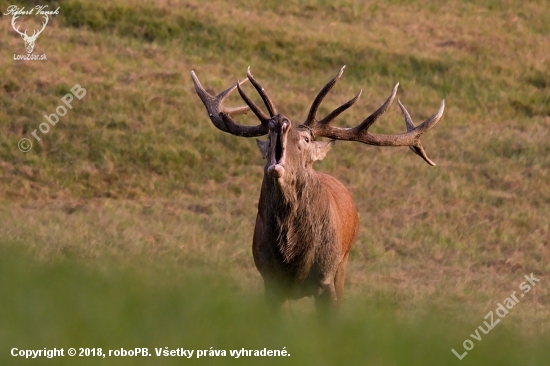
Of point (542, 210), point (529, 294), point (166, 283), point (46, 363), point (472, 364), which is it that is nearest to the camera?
point (46, 363)

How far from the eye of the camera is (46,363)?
437 cm

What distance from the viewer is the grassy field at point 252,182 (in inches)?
211

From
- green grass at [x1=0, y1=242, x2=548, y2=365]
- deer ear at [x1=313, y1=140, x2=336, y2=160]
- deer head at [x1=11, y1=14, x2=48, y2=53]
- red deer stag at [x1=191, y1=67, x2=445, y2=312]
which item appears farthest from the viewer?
deer head at [x1=11, y1=14, x2=48, y2=53]

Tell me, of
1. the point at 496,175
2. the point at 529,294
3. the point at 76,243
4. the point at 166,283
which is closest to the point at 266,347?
the point at 166,283

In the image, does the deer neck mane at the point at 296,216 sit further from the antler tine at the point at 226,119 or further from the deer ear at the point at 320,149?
the antler tine at the point at 226,119

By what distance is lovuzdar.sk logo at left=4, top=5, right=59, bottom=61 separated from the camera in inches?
805

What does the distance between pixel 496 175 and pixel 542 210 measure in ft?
4.91

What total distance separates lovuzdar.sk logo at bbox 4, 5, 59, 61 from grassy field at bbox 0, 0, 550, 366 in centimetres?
19

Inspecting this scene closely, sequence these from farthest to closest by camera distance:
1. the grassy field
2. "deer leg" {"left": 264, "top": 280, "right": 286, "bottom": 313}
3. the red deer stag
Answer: "deer leg" {"left": 264, "top": 280, "right": 286, "bottom": 313}
the red deer stag
the grassy field

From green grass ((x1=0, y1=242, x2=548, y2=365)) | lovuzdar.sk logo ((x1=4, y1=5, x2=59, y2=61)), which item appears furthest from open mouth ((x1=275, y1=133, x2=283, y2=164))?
lovuzdar.sk logo ((x1=4, y1=5, x2=59, y2=61))

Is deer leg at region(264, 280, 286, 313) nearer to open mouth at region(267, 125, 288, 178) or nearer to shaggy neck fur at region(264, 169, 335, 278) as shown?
shaggy neck fur at region(264, 169, 335, 278)

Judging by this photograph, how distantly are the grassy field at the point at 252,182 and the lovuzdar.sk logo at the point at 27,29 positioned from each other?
0.19 meters

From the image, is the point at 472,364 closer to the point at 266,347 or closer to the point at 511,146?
the point at 266,347

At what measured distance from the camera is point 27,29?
22078 mm
